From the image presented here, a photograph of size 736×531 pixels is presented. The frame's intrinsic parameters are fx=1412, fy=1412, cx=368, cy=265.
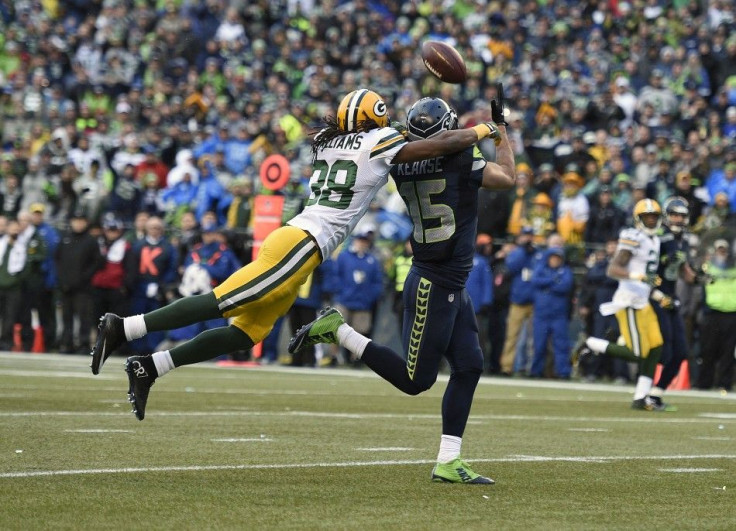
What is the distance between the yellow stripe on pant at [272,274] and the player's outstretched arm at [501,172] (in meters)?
0.85

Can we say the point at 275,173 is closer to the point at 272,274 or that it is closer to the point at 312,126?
the point at 312,126

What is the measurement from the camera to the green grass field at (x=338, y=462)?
5.14 metres

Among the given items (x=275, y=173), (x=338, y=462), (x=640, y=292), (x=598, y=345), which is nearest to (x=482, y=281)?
(x=275, y=173)

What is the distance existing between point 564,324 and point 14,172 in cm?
806

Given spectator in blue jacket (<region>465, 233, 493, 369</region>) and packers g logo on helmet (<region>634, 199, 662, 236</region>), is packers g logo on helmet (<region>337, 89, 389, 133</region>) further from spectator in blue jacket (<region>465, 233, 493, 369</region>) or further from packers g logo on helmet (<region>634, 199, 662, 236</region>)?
spectator in blue jacket (<region>465, 233, 493, 369</region>)

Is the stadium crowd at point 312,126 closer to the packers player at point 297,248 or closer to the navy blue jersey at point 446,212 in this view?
the packers player at point 297,248

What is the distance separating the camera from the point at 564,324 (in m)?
16.7

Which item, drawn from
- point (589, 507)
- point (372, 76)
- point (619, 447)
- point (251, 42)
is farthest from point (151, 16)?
point (589, 507)

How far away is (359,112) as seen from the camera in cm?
658

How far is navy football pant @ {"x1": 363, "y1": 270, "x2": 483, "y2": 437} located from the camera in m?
6.36

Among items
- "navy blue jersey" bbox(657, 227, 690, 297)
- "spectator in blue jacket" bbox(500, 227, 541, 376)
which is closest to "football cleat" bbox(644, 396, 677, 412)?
"navy blue jersey" bbox(657, 227, 690, 297)

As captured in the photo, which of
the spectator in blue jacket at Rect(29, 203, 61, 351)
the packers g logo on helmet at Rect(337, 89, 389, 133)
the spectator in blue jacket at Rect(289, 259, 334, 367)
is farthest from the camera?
the spectator in blue jacket at Rect(29, 203, 61, 351)

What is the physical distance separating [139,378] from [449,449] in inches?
57.1

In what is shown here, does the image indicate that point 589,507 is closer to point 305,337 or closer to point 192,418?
point 305,337
